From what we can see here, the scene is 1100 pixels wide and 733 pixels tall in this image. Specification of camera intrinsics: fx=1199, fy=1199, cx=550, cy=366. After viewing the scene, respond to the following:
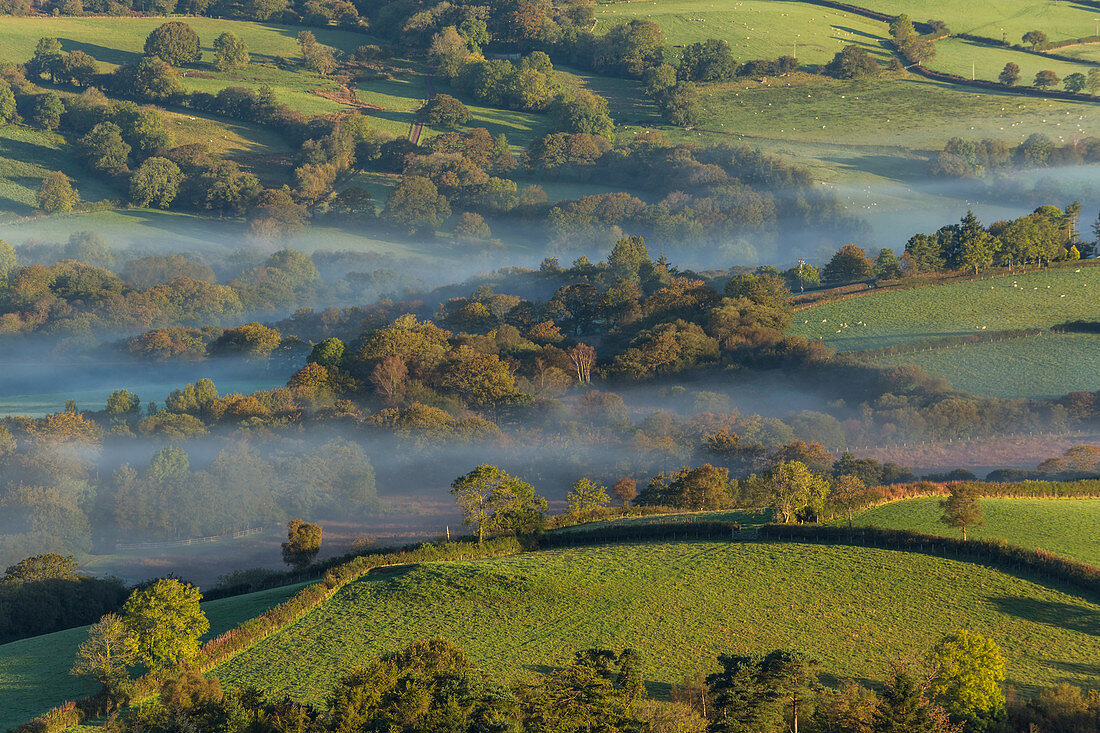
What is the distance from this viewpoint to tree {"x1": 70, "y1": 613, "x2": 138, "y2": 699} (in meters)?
44.2

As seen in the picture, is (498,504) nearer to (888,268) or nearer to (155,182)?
(888,268)

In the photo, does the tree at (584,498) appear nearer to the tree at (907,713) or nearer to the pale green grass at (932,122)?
the tree at (907,713)

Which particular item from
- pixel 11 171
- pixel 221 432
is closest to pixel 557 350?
pixel 221 432

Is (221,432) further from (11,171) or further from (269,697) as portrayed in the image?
(11,171)

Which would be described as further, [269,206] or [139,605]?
[269,206]

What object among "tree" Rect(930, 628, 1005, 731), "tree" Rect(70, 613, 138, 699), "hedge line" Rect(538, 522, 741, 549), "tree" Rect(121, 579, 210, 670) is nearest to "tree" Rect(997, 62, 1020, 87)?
"hedge line" Rect(538, 522, 741, 549)

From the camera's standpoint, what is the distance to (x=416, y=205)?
186 m

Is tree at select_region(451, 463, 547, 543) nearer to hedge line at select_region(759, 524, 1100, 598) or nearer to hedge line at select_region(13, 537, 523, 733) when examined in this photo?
hedge line at select_region(13, 537, 523, 733)

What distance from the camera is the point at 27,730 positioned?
130 ft

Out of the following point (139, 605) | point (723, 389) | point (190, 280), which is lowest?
point (139, 605)

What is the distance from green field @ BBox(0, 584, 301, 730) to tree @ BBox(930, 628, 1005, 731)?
28.8m

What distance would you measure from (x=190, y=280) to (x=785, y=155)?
91.9m

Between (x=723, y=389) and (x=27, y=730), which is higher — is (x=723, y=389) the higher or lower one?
the higher one

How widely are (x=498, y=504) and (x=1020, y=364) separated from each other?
53652mm
